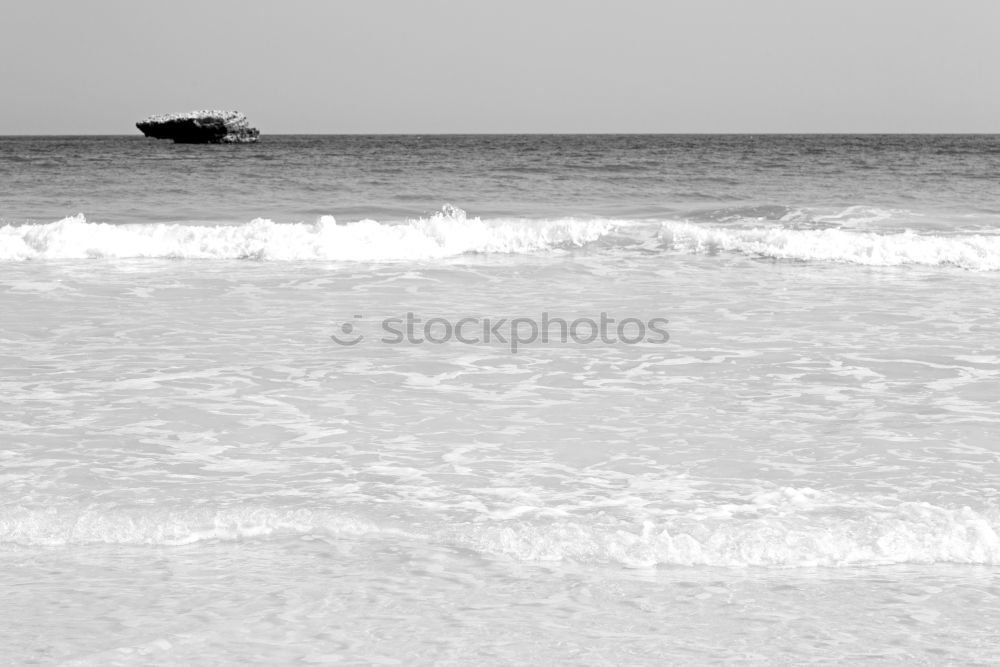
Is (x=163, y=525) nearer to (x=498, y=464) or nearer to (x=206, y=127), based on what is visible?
(x=498, y=464)

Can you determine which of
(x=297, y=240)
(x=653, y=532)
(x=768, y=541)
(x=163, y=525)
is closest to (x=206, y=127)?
(x=297, y=240)

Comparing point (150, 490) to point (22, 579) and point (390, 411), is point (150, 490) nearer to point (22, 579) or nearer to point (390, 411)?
point (22, 579)

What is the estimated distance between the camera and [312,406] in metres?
6.19

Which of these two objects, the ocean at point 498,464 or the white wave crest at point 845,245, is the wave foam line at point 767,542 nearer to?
the ocean at point 498,464

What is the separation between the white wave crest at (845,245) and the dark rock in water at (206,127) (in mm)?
75901

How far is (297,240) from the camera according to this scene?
14352mm

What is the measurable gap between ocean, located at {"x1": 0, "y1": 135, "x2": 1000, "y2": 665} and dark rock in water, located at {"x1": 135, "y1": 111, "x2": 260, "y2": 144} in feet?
250

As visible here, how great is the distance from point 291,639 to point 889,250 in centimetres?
1234

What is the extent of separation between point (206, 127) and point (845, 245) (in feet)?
256

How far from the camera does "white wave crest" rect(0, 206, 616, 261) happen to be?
13.9m

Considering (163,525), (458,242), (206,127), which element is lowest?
(163,525)

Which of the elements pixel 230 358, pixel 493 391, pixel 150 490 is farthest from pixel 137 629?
pixel 230 358

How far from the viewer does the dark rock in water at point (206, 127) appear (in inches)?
3342

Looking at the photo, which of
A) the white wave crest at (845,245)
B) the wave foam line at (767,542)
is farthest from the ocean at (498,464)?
the white wave crest at (845,245)
